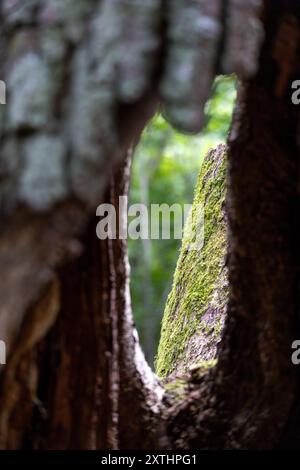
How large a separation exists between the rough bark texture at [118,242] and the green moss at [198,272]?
0.58m

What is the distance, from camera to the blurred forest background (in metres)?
Answer: 9.81

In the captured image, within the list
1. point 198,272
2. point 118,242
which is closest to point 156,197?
point 198,272

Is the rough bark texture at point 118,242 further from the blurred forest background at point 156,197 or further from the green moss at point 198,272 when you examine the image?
the blurred forest background at point 156,197

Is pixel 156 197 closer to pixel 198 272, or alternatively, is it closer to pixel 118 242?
pixel 198 272

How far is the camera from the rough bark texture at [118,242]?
0.72 m

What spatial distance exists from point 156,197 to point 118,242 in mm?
9308

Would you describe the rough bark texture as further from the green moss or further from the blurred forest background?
the blurred forest background

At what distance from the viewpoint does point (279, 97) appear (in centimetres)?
96

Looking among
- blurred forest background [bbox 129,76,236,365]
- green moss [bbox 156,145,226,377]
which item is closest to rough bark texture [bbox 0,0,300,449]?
green moss [bbox 156,145,226,377]

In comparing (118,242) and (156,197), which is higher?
(156,197)

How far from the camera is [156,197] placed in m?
10.4

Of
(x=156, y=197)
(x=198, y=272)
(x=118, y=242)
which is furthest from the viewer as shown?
(x=156, y=197)

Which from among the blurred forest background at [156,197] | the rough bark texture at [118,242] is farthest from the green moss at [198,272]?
the blurred forest background at [156,197]
